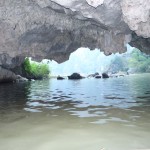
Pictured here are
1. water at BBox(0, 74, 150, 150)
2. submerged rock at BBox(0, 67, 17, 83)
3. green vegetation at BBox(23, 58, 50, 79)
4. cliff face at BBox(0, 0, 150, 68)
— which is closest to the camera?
water at BBox(0, 74, 150, 150)

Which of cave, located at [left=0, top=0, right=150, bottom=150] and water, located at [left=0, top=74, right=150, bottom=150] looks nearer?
water, located at [left=0, top=74, right=150, bottom=150]

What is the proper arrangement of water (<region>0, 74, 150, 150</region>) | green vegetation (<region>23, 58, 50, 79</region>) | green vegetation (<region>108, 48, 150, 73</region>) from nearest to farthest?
water (<region>0, 74, 150, 150</region>), green vegetation (<region>23, 58, 50, 79</region>), green vegetation (<region>108, 48, 150, 73</region>)

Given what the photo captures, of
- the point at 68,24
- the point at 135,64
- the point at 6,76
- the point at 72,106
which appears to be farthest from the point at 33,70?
the point at 135,64

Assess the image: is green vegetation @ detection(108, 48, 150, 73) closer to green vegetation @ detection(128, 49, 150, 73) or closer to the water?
green vegetation @ detection(128, 49, 150, 73)

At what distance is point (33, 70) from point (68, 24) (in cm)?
4452

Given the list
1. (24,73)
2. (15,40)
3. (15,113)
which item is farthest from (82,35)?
(24,73)

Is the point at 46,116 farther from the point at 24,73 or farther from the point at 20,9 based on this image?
the point at 24,73

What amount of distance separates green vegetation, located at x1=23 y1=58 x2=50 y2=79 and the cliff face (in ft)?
88.6

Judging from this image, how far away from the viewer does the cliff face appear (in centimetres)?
1119

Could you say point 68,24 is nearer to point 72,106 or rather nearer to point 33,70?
point 72,106

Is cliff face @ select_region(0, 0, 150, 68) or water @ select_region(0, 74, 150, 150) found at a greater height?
cliff face @ select_region(0, 0, 150, 68)

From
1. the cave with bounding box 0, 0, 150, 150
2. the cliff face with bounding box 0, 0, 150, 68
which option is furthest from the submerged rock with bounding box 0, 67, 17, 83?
the cave with bounding box 0, 0, 150, 150

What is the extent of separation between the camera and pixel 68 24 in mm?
17094

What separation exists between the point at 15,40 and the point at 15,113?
9.54 metres
